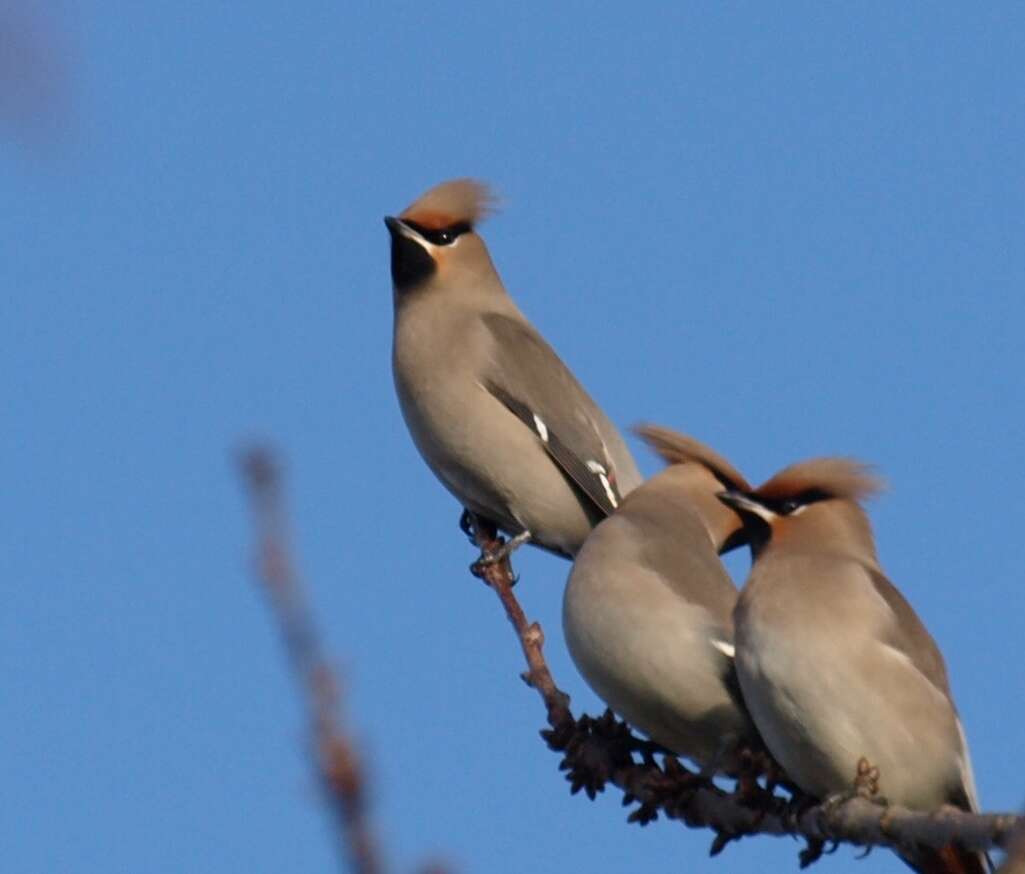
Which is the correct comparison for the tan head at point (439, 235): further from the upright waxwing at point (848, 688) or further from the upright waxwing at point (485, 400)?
the upright waxwing at point (848, 688)

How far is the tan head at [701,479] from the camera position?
4.84 metres

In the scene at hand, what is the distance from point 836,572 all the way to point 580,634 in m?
0.62

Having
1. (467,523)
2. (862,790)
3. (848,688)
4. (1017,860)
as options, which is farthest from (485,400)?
(1017,860)

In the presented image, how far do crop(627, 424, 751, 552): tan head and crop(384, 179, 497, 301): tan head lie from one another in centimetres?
126

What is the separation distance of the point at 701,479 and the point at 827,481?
0.54 meters

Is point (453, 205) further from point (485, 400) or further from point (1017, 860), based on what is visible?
point (1017, 860)

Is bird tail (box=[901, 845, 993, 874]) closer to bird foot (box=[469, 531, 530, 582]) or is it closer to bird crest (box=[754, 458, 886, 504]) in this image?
bird crest (box=[754, 458, 886, 504])

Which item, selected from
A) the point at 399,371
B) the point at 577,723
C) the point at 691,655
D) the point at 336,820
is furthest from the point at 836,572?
the point at 336,820

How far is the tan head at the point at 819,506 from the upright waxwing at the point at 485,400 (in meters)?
1.16

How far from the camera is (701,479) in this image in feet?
16.2

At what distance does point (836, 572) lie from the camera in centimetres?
411

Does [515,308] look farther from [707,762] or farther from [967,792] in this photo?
[967,792]

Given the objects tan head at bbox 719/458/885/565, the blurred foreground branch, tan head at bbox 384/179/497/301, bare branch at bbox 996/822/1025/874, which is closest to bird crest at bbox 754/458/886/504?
tan head at bbox 719/458/885/565

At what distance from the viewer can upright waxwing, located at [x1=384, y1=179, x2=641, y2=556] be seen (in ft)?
18.5
